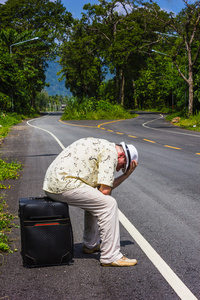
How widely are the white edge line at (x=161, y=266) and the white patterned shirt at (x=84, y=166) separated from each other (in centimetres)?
94

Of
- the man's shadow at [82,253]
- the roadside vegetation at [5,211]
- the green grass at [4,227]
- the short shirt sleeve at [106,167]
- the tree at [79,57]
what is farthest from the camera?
the tree at [79,57]

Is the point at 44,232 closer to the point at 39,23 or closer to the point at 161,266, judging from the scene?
the point at 161,266

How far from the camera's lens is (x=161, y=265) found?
4250mm

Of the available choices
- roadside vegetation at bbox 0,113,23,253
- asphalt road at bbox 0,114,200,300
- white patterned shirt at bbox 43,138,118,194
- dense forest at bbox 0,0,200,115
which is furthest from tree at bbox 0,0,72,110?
white patterned shirt at bbox 43,138,118,194

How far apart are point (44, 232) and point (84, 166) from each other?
76 cm

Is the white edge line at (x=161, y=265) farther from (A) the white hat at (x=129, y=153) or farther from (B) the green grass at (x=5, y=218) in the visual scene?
(B) the green grass at (x=5, y=218)

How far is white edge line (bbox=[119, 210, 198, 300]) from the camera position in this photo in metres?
3.64

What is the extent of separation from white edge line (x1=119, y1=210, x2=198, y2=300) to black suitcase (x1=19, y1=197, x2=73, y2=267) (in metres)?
0.89

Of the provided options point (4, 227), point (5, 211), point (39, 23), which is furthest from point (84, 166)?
point (39, 23)

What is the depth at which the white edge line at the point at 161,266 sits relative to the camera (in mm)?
3639

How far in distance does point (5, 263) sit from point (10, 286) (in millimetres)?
617

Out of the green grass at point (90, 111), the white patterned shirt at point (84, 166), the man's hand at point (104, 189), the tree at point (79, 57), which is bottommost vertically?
the green grass at point (90, 111)

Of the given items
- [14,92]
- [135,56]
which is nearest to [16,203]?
[14,92]

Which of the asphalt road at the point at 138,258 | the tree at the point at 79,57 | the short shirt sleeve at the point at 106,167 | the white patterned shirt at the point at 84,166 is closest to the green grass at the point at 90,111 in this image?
the tree at the point at 79,57
